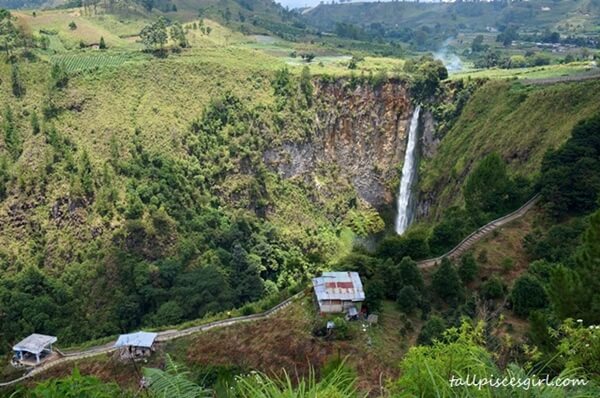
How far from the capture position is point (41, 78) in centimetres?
5353

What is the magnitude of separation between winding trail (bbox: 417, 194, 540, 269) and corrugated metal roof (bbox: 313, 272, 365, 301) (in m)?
5.04

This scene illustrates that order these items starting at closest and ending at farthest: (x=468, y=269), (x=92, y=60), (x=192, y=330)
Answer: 1. (x=468, y=269)
2. (x=192, y=330)
3. (x=92, y=60)

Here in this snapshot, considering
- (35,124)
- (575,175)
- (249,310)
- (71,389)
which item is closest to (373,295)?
(249,310)

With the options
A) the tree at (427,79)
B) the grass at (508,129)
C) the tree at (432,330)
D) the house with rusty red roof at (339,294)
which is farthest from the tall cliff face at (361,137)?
the tree at (432,330)

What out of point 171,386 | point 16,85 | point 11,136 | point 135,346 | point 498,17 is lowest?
point 135,346

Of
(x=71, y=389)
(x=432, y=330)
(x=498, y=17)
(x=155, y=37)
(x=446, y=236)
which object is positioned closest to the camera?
(x=71, y=389)

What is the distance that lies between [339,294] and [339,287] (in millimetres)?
443

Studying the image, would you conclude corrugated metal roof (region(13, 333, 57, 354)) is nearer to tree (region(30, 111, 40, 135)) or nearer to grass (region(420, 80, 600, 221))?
tree (region(30, 111, 40, 135))

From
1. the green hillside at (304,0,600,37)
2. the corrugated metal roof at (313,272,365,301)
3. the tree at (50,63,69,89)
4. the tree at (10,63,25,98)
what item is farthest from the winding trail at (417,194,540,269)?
the green hillside at (304,0,600,37)

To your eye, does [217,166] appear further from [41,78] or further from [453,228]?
[453,228]

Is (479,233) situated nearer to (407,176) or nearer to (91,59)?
(407,176)

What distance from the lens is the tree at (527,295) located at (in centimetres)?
2370

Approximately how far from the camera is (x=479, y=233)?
31.6 m

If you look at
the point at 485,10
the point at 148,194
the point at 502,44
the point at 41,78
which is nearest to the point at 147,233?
the point at 148,194
